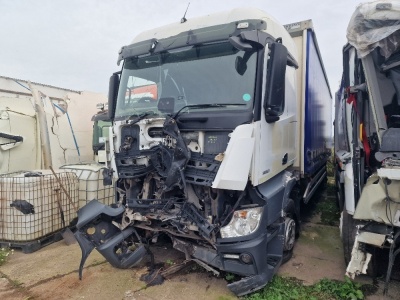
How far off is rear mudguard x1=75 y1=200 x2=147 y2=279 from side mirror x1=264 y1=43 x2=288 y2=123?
199cm

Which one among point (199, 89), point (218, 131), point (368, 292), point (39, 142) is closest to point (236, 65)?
point (199, 89)

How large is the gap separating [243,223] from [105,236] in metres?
1.61

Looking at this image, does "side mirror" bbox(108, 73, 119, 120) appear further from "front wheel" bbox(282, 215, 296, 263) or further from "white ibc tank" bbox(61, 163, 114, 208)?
"front wheel" bbox(282, 215, 296, 263)

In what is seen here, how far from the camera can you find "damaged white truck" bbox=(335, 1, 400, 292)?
8.23 feet

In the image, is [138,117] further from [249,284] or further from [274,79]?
[249,284]

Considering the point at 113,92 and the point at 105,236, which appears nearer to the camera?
the point at 105,236

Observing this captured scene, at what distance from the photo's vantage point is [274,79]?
2.86 m

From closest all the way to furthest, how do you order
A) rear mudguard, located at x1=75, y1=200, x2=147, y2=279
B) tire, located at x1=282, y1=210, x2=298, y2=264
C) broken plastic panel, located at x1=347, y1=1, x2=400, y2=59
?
1. broken plastic panel, located at x1=347, y1=1, x2=400, y2=59
2. rear mudguard, located at x1=75, y1=200, x2=147, y2=279
3. tire, located at x1=282, y1=210, x2=298, y2=264

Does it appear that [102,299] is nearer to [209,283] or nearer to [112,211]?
[112,211]

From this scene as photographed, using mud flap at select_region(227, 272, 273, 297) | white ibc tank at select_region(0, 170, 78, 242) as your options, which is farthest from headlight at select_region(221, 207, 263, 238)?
white ibc tank at select_region(0, 170, 78, 242)

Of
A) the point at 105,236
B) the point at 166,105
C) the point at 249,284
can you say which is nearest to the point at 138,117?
the point at 166,105

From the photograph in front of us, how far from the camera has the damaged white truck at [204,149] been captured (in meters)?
2.80

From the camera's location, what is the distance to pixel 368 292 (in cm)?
299

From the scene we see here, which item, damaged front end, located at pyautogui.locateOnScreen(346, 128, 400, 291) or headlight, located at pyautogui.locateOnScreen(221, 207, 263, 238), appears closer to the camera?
damaged front end, located at pyautogui.locateOnScreen(346, 128, 400, 291)
